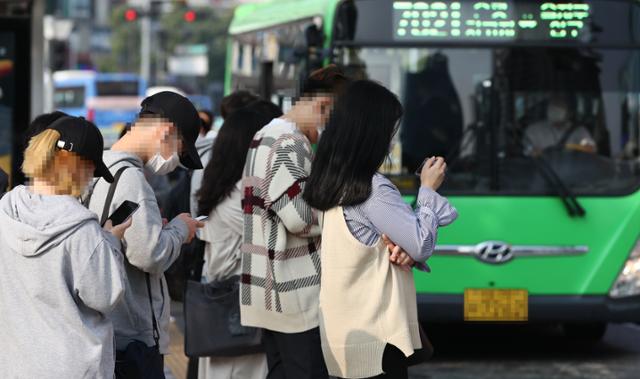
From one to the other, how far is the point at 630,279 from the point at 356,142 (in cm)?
513

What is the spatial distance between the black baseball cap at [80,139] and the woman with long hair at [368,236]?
843 millimetres

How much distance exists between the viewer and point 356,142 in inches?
185

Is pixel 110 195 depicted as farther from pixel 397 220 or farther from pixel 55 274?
pixel 397 220

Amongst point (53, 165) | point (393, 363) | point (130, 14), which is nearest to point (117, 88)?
point (130, 14)

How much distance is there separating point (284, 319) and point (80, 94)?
141 ft

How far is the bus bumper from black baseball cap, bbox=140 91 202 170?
454 cm

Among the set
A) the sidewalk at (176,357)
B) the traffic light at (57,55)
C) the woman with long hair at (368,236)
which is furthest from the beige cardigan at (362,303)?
the traffic light at (57,55)

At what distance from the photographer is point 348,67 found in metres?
9.52

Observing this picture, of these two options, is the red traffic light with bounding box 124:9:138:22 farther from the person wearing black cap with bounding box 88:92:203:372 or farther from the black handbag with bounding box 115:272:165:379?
the black handbag with bounding box 115:272:165:379

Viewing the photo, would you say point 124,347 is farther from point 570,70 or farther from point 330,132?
point 570,70

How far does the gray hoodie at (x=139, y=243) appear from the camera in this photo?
481cm

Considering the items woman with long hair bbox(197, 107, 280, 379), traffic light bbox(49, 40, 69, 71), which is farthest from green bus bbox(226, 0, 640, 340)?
traffic light bbox(49, 40, 69, 71)

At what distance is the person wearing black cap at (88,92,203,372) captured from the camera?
4.82 m

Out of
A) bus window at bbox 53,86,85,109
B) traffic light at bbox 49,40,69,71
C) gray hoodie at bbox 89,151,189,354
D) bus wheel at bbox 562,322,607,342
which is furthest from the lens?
bus window at bbox 53,86,85,109
